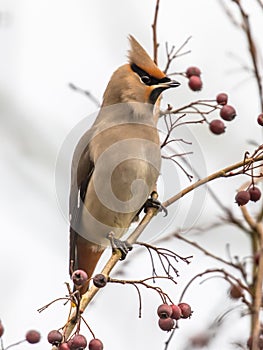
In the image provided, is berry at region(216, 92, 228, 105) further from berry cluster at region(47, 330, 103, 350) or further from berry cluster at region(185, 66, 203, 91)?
berry cluster at region(47, 330, 103, 350)

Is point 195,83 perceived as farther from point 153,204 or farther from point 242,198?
point 242,198

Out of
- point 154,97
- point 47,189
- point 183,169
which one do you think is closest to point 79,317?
point 183,169

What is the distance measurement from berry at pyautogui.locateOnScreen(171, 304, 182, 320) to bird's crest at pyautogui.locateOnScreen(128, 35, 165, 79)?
55.9 inches

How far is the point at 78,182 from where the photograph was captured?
4.32m

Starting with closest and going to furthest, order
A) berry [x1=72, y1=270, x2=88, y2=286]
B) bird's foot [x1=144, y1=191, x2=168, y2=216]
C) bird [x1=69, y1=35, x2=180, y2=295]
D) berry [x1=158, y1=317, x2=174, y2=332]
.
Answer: berry [x1=72, y1=270, x2=88, y2=286] → berry [x1=158, y1=317, x2=174, y2=332] → bird's foot [x1=144, y1=191, x2=168, y2=216] → bird [x1=69, y1=35, x2=180, y2=295]

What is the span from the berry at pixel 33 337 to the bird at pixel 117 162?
0.77m

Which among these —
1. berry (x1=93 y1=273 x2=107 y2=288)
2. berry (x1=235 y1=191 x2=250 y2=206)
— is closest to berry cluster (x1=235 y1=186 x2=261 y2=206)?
berry (x1=235 y1=191 x2=250 y2=206)

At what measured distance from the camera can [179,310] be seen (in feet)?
10.1

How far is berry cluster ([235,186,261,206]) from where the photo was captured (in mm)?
3172

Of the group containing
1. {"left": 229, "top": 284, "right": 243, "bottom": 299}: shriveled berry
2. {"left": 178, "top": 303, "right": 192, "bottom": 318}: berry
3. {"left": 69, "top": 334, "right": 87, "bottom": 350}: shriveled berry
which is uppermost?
{"left": 69, "top": 334, "right": 87, "bottom": 350}: shriveled berry

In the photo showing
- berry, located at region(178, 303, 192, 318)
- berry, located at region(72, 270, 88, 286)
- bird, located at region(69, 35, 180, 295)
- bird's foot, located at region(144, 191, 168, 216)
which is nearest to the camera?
berry, located at region(72, 270, 88, 286)

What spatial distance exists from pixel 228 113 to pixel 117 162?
820 mm

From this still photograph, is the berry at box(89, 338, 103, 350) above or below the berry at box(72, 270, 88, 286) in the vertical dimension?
below

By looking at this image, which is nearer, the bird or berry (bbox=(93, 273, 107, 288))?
berry (bbox=(93, 273, 107, 288))
